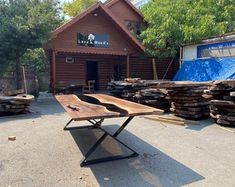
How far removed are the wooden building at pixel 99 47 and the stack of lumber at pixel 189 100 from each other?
26.6ft

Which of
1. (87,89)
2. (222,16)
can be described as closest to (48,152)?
(87,89)

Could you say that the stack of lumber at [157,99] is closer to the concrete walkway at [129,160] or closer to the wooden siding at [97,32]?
the concrete walkway at [129,160]

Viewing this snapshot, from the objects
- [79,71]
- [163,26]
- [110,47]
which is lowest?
[79,71]

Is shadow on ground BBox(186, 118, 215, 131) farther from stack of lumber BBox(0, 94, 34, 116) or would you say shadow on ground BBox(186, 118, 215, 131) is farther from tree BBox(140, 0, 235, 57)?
tree BBox(140, 0, 235, 57)

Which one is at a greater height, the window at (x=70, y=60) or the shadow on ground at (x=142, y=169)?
the window at (x=70, y=60)

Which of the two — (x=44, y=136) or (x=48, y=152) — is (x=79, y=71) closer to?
(x=44, y=136)

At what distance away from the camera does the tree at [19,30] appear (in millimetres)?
12391

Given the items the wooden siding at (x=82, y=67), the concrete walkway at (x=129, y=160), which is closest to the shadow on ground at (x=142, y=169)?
the concrete walkway at (x=129, y=160)

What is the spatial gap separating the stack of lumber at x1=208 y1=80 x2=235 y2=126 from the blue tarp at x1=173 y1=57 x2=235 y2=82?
5.27m

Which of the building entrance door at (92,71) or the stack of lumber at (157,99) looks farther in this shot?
the building entrance door at (92,71)

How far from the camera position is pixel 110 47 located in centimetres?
1596

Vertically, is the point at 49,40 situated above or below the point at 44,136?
above

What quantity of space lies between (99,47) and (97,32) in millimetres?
905

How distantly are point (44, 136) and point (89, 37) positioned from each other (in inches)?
395
